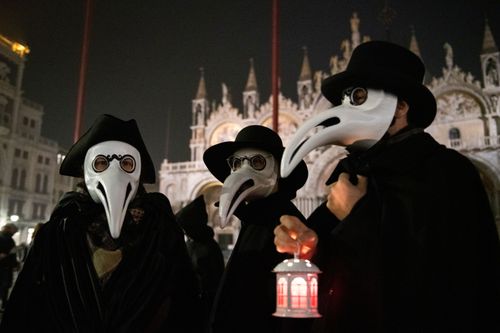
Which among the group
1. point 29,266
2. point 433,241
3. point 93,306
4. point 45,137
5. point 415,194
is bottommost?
point 93,306

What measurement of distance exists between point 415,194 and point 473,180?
26 cm

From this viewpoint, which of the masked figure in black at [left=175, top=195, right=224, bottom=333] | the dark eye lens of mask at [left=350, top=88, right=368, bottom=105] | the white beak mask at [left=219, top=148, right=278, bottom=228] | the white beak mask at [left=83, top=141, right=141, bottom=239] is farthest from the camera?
the masked figure in black at [left=175, top=195, right=224, bottom=333]

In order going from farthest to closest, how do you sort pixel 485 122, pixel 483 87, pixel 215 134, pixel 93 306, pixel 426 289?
1. pixel 215 134
2. pixel 483 87
3. pixel 485 122
4. pixel 93 306
5. pixel 426 289

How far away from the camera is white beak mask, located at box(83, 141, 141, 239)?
2.27 metres

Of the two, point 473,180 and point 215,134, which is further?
point 215,134

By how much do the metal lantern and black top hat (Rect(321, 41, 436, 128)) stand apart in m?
0.83

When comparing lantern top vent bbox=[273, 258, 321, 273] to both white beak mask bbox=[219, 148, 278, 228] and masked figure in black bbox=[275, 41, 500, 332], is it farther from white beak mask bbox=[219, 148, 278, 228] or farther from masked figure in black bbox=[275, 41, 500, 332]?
white beak mask bbox=[219, 148, 278, 228]

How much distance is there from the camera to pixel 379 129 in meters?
1.75

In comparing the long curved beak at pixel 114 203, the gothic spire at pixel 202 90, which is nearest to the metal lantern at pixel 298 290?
the long curved beak at pixel 114 203

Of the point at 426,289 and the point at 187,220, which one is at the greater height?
the point at 187,220

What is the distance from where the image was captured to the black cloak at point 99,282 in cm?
216

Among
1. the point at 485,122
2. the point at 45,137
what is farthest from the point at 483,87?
the point at 45,137

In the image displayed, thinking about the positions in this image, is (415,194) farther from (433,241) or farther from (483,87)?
(483,87)

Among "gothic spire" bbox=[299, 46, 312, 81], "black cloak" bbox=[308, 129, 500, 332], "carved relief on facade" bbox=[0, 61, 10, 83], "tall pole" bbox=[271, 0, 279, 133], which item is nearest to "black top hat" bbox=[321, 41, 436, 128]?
"black cloak" bbox=[308, 129, 500, 332]
